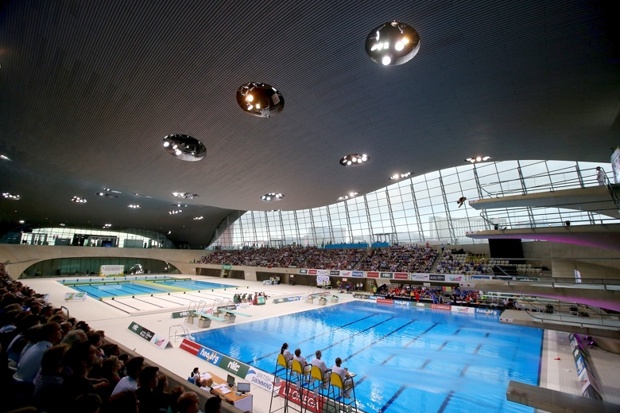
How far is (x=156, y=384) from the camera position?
3.09m

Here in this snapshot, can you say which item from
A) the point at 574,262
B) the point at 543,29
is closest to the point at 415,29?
the point at 543,29

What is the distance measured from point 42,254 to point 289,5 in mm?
49287

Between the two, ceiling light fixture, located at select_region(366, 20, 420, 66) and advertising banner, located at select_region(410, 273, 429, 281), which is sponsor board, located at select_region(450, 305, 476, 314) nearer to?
advertising banner, located at select_region(410, 273, 429, 281)

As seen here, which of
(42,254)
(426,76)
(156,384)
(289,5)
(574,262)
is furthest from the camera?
(42,254)

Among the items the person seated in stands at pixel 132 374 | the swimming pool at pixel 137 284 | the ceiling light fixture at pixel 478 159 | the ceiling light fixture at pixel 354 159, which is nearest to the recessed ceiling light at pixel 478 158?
the ceiling light fixture at pixel 478 159

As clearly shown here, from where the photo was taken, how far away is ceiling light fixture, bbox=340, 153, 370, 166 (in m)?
12.6

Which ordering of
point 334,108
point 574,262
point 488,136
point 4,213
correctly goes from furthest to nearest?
point 4,213 < point 574,262 < point 488,136 < point 334,108

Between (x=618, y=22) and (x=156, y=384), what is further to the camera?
(x=618, y=22)

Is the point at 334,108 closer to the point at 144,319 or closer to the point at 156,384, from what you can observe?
the point at 156,384

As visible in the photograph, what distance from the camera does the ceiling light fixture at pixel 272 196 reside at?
60.8ft

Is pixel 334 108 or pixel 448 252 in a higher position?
pixel 334 108

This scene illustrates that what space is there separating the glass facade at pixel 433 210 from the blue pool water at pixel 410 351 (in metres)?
8.24

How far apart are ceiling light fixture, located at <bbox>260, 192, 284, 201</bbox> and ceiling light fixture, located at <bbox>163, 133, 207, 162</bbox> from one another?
697 centimetres

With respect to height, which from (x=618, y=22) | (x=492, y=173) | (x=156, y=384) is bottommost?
(x=156, y=384)
